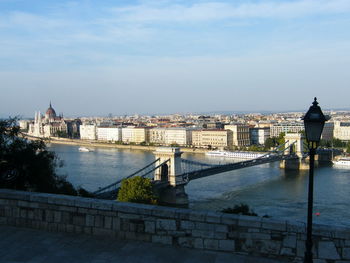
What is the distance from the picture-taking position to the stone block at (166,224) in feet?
7.29

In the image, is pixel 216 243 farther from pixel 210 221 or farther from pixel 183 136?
pixel 183 136

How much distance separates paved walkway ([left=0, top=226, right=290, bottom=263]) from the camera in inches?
82.0

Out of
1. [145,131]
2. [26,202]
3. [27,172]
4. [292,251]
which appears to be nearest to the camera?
[292,251]

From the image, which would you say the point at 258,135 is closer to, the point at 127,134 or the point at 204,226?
the point at 127,134

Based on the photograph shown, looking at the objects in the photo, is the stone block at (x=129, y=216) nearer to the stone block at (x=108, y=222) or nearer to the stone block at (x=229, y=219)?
the stone block at (x=108, y=222)

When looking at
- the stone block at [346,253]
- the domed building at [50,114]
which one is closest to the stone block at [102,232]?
the stone block at [346,253]

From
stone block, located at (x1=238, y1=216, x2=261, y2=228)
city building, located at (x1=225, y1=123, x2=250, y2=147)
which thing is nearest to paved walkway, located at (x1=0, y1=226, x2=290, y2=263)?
stone block, located at (x1=238, y1=216, x2=261, y2=228)

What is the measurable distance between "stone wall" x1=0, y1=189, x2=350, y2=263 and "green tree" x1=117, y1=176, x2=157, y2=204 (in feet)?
25.6

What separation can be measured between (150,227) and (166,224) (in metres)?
0.09

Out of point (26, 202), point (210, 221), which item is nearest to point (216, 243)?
point (210, 221)

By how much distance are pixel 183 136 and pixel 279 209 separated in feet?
102

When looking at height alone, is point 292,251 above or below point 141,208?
below

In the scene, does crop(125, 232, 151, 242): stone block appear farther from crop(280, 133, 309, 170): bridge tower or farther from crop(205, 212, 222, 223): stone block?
crop(280, 133, 309, 170): bridge tower

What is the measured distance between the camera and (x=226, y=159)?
1160 inches
